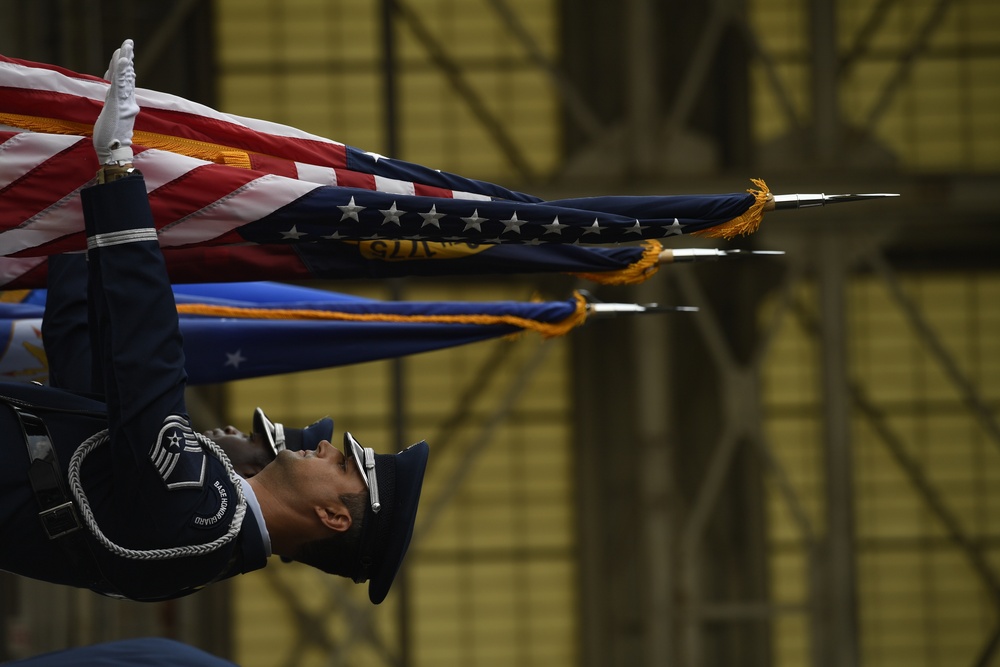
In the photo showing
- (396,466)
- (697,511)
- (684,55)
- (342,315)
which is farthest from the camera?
(684,55)

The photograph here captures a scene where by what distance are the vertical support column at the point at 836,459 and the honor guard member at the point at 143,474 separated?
453 cm

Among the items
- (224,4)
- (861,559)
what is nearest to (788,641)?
(861,559)

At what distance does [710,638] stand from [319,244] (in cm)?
613

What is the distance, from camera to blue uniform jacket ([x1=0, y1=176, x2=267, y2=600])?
2.28 m

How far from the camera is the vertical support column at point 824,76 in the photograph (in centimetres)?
690

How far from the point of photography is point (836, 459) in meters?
6.87

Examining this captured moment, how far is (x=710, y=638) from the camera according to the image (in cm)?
852

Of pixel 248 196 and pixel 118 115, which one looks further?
pixel 248 196

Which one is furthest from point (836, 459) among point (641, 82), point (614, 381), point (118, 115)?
point (118, 115)

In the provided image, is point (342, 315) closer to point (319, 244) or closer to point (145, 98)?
point (319, 244)

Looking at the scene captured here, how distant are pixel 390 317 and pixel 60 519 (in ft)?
5.17

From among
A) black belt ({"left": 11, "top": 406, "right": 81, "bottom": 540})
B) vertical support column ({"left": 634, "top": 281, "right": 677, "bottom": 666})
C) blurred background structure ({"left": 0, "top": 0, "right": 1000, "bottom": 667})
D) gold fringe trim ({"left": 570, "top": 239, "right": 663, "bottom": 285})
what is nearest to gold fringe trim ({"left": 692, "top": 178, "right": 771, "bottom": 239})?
gold fringe trim ({"left": 570, "top": 239, "right": 663, "bottom": 285})

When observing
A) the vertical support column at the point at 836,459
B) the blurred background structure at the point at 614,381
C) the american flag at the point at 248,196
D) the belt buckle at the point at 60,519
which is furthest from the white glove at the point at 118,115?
the blurred background structure at the point at 614,381

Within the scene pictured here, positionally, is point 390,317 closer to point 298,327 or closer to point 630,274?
point 298,327
